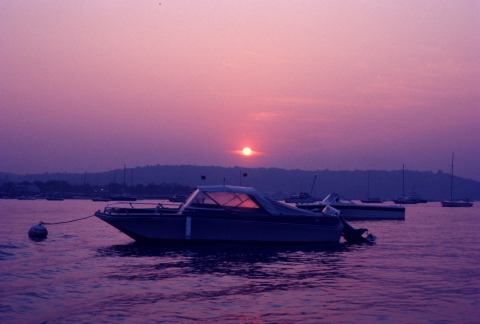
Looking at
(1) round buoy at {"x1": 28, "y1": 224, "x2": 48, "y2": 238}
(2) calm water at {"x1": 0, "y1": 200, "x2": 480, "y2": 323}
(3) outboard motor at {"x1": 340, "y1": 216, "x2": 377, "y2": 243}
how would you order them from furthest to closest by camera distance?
(3) outboard motor at {"x1": 340, "y1": 216, "x2": 377, "y2": 243}, (1) round buoy at {"x1": 28, "y1": 224, "x2": 48, "y2": 238}, (2) calm water at {"x1": 0, "y1": 200, "x2": 480, "y2": 323}

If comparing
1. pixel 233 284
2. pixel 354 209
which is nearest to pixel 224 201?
pixel 233 284

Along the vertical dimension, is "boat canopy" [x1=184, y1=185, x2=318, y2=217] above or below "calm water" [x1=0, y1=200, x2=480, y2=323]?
above

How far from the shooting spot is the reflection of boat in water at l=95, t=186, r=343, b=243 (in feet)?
80.2

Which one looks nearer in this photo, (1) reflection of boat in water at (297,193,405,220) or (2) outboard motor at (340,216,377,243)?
(2) outboard motor at (340,216,377,243)

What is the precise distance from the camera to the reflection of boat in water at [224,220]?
80.2 feet

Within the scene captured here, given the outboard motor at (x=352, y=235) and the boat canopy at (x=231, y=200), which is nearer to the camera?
the boat canopy at (x=231, y=200)

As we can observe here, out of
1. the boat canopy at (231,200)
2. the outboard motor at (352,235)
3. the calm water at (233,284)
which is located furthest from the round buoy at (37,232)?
the outboard motor at (352,235)

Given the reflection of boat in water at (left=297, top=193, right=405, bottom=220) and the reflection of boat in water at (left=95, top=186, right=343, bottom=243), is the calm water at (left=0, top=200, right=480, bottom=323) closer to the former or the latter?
the reflection of boat in water at (left=95, top=186, right=343, bottom=243)

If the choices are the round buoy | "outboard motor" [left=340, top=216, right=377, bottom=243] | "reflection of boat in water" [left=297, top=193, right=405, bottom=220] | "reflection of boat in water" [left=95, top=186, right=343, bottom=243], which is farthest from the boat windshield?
"reflection of boat in water" [left=297, top=193, right=405, bottom=220]

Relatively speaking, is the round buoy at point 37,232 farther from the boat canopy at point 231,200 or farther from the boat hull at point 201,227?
the boat canopy at point 231,200

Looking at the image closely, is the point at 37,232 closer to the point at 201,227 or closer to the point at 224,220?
the point at 201,227

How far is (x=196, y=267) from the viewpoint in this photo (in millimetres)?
19469

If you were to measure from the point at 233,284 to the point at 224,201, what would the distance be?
9259 millimetres

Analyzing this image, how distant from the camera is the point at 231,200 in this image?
83.1 ft
